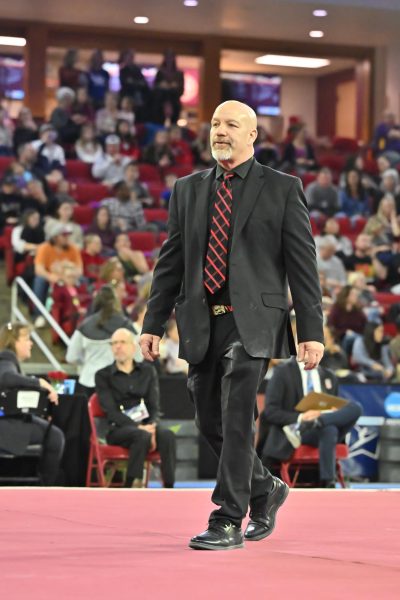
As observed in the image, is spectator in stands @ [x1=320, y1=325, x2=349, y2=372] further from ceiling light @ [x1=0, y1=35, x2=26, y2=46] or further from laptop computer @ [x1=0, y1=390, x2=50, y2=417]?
ceiling light @ [x1=0, y1=35, x2=26, y2=46]

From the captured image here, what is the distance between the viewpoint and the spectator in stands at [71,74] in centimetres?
2130

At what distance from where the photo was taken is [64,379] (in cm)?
1071

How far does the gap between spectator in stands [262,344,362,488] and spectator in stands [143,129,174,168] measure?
405 inches

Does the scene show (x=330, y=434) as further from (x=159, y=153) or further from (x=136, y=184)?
(x=159, y=153)

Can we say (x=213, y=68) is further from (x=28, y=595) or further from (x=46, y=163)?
A: (x=28, y=595)

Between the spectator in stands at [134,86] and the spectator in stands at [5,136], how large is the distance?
110 inches

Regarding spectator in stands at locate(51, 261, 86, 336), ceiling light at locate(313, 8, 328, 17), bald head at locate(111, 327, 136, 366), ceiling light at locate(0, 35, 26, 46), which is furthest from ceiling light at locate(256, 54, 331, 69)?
bald head at locate(111, 327, 136, 366)

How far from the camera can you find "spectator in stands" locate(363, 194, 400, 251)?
60.4 feet

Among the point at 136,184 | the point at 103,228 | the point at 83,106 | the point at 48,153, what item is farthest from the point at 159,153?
the point at 103,228

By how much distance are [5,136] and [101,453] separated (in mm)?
9972

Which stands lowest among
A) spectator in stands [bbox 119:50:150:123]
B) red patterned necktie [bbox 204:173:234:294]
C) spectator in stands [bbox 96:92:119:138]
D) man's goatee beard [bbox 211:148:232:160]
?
red patterned necktie [bbox 204:173:234:294]

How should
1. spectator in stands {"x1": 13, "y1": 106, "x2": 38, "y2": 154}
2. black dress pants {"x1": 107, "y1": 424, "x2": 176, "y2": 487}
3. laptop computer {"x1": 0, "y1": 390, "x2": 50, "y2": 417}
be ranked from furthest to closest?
spectator in stands {"x1": 13, "y1": 106, "x2": 38, "y2": 154} < black dress pants {"x1": 107, "y1": 424, "x2": 176, "y2": 487} < laptop computer {"x1": 0, "y1": 390, "x2": 50, "y2": 417}

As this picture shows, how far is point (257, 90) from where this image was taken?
1144 inches

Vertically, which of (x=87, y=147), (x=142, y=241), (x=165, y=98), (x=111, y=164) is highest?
(x=165, y=98)
